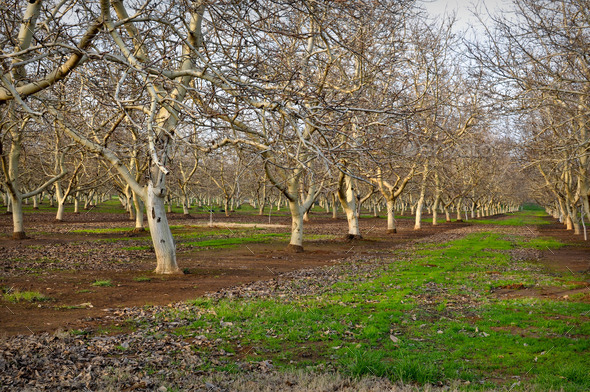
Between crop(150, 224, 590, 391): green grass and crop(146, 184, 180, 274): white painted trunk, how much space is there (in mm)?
3844

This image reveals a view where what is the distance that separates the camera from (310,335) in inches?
322

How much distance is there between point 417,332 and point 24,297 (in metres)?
8.17

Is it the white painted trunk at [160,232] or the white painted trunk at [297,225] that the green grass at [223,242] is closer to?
the white painted trunk at [297,225]

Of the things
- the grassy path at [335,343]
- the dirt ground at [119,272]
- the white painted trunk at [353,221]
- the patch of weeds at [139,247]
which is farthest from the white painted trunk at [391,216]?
the grassy path at [335,343]

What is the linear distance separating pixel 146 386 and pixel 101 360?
1.19 m

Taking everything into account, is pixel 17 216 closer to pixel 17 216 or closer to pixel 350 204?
pixel 17 216

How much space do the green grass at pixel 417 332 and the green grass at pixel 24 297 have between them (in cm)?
327

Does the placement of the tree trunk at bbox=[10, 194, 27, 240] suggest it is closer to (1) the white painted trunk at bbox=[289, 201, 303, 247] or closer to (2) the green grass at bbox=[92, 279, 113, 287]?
(2) the green grass at bbox=[92, 279, 113, 287]

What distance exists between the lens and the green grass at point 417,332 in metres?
6.57

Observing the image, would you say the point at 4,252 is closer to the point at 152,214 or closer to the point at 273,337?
the point at 152,214

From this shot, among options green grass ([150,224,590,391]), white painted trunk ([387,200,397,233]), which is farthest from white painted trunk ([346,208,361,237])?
green grass ([150,224,590,391])

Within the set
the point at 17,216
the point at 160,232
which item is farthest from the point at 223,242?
the point at 160,232

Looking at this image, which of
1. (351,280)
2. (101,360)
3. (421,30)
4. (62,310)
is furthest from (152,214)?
(421,30)

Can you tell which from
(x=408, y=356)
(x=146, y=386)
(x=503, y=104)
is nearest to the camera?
(x=146, y=386)
